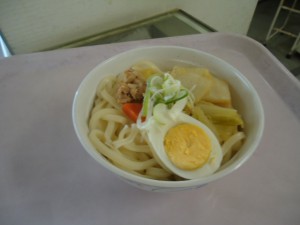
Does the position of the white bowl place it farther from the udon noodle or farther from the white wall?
the white wall

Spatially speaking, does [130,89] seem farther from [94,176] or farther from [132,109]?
[94,176]

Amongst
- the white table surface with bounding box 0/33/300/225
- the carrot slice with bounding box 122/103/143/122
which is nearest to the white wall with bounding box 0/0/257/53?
the white table surface with bounding box 0/33/300/225

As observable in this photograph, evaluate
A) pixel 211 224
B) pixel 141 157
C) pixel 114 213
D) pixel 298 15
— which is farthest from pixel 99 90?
pixel 298 15

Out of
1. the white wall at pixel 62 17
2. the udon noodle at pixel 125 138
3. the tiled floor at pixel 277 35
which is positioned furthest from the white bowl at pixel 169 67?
the tiled floor at pixel 277 35

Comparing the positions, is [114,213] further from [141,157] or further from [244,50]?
[244,50]

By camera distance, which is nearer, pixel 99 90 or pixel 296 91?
pixel 99 90

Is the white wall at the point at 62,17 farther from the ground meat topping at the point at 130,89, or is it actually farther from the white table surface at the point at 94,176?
the ground meat topping at the point at 130,89

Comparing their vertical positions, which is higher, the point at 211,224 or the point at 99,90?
the point at 99,90
